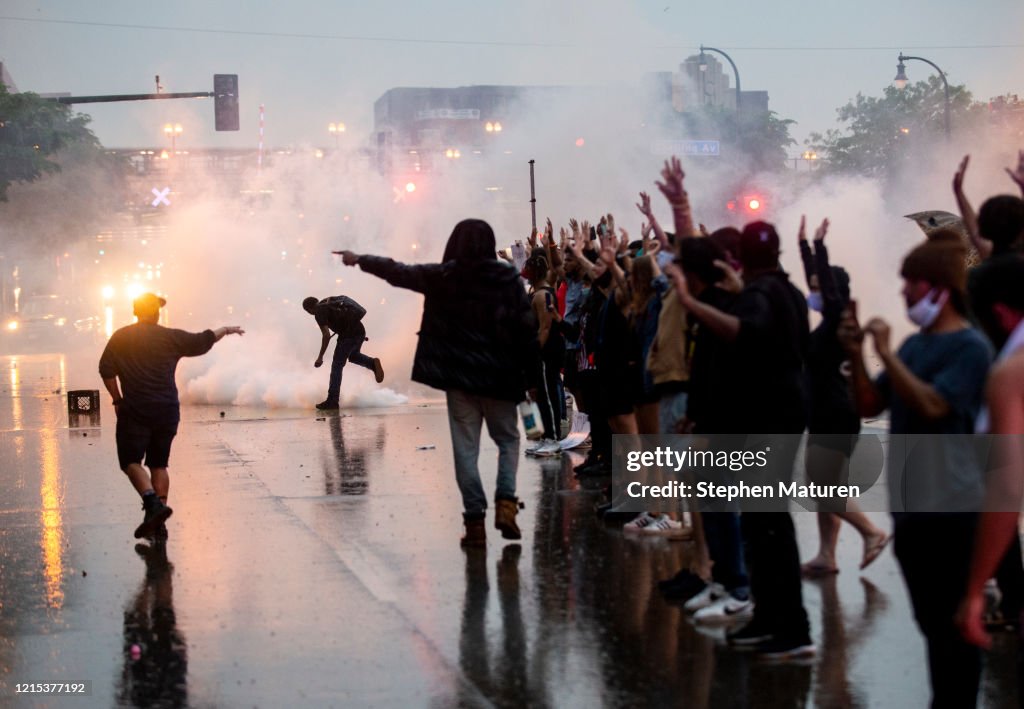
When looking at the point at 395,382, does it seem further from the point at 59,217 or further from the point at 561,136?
the point at 59,217

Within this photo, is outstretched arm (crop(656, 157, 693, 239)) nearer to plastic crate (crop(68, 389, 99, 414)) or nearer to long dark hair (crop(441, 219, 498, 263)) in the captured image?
long dark hair (crop(441, 219, 498, 263))

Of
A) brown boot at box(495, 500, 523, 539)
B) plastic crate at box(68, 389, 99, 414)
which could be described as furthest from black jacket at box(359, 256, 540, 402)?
plastic crate at box(68, 389, 99, 414)

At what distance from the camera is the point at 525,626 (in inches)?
253

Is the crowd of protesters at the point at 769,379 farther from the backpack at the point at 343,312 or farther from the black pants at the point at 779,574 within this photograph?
the backpack at the point at 343,312

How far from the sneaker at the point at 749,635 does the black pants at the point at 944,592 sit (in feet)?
6.14

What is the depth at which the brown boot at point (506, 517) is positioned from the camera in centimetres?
833

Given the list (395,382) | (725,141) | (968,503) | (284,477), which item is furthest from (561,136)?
(968,503)

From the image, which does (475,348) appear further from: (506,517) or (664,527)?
(664,527)

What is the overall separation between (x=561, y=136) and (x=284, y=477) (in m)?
41.1

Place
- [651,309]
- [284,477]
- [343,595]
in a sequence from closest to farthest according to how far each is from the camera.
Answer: [343,595]
[651,309]
[284,477]

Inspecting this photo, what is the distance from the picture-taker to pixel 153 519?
880cm

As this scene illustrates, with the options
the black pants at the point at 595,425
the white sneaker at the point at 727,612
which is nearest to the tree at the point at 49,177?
the black pants at the point at 595,425

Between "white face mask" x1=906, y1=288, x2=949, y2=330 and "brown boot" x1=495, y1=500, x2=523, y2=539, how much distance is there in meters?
4.43

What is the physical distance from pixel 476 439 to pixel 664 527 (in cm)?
122
